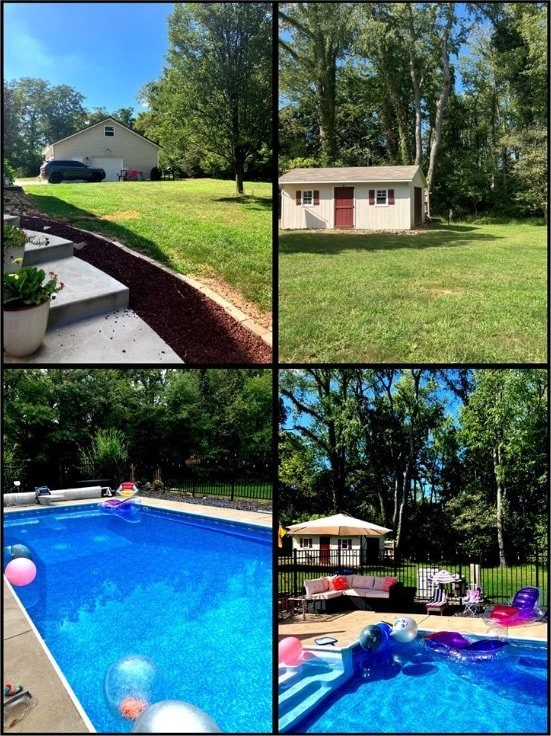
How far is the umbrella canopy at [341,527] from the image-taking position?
15.5 ft

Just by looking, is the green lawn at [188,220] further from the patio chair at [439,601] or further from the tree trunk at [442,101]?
the patio chair at [439,601]

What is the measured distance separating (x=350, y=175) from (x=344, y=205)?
0.26 meters

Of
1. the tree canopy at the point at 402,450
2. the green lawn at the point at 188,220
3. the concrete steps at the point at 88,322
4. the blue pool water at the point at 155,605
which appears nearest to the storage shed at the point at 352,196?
the green lawn at the point at 188,220

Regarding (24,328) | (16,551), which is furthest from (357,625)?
(24,328)

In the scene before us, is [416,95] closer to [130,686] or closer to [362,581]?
[362,581]

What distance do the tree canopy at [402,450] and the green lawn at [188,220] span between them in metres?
0.81

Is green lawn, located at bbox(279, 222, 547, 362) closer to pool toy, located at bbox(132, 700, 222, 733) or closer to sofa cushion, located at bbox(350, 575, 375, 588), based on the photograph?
sofa cushion, located at bbox(350, 575, 375, 588)

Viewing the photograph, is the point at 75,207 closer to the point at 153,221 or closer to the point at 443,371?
the point at 153,221

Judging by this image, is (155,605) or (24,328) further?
(155,605)

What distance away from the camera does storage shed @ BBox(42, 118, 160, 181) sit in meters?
4.95

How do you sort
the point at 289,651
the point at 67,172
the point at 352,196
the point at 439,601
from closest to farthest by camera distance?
the point at 289,651 → the point at 439,601 → the point at 67,172 → the point at 352,196

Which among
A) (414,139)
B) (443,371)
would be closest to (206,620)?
(443,371)

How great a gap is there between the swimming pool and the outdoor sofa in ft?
1.08

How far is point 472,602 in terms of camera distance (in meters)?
4.74
